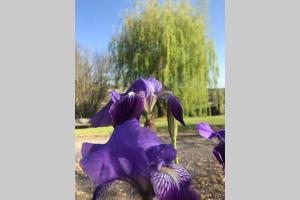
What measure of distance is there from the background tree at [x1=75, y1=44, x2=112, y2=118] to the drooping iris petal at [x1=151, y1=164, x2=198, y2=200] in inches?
39.0

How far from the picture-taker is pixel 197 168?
2307mm

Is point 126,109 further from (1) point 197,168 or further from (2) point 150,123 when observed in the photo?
(1) point 197,168

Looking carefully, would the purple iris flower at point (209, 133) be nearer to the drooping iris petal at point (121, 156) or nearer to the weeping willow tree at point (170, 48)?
the drooping iris petal at point (121, 156)

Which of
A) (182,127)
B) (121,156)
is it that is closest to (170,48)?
(182,127)

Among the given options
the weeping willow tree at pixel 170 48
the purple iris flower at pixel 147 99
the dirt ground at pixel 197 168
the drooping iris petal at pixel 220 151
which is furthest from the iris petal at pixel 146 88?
the weeping willow tree at pixel 170 48

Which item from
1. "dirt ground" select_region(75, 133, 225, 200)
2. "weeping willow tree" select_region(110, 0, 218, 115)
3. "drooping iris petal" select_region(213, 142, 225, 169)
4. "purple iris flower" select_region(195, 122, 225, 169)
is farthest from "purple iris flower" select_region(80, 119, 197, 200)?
"weeping willow tree" select_region(110, 0, 218, 115)

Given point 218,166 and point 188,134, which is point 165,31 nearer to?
point 188,134

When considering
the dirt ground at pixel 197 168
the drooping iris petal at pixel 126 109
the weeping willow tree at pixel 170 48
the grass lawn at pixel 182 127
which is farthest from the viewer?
the weeping willow tree at pixel 170 48

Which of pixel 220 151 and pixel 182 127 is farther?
pixel 182 127

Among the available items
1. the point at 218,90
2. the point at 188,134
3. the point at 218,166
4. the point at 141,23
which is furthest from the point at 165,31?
the point at 218,166

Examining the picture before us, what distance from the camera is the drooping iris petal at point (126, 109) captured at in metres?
1.36

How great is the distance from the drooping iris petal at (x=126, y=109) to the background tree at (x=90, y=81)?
71 centimetres

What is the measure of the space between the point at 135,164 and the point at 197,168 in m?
1.26

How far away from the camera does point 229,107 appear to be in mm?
2152
